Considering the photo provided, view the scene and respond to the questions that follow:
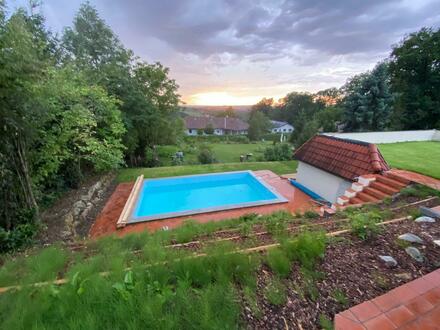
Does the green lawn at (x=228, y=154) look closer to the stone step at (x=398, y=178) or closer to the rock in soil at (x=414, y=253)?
the stone step at (x=398, y=178)

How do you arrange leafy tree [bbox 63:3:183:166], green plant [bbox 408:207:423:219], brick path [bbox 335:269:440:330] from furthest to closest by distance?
leafy tree [bbox 63:3:183:166]
green plant [bbox 408:207:423:219]
brick path [bbox 335:269:440:330]

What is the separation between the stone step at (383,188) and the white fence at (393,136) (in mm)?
5190

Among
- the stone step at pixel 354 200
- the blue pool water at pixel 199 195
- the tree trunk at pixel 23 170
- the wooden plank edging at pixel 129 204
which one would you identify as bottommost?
the blue pool water at pixel 199 195

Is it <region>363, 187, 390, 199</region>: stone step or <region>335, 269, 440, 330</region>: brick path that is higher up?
<region>335, 269, 440, 330</region>: brick path

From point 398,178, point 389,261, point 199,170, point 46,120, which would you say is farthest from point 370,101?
point 46,120

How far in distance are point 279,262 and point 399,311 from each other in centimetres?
90

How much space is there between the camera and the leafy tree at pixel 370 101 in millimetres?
12227

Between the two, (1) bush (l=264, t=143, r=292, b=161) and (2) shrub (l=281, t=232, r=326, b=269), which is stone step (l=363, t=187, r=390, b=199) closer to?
(2) shrub (l=281, t=232, r=326, b=269)

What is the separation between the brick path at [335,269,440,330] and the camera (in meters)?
A: 1.40

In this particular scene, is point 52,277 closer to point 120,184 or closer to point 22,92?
point 22,92

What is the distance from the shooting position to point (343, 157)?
6.33m

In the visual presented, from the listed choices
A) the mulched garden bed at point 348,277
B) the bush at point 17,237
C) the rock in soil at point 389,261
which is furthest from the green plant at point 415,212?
the bush at point 17,237

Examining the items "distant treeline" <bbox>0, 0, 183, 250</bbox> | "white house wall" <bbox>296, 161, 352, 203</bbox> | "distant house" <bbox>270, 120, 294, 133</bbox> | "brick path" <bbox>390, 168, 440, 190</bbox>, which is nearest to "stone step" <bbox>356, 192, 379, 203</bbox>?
"white house wall" <bbox>296, 161, 352, 203</bbox>

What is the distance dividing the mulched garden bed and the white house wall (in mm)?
3560
